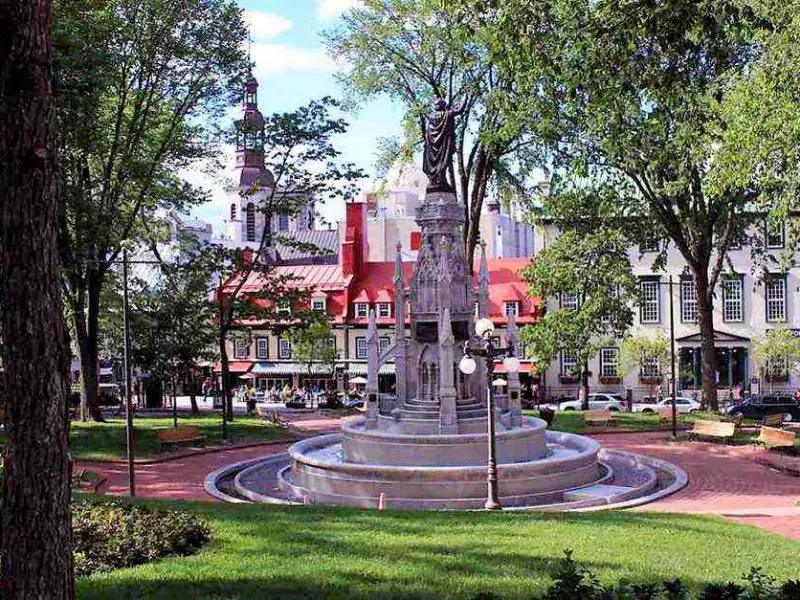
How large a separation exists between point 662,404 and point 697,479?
23542 mm

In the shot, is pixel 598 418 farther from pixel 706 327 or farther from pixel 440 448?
pixel 440 448

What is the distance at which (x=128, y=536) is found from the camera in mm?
10133

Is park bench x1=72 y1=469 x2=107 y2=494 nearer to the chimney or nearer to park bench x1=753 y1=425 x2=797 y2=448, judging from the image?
park bench x1=753 y1=425 x2=797 y2=448

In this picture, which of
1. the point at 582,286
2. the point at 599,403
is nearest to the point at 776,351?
the point at 599,403

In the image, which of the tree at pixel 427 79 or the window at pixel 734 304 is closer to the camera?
the tree at pixel 427 79

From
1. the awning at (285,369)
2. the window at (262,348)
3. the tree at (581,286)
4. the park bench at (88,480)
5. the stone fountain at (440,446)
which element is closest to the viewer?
the stone fountain at (440,446)

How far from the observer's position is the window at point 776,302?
1860 inches

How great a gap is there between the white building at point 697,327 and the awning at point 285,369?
1349 cm

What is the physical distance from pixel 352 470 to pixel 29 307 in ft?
42.3

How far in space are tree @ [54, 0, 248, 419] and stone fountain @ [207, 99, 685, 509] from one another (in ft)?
33.2

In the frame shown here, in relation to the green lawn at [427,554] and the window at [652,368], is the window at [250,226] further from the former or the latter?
the green lawn at [427,554]

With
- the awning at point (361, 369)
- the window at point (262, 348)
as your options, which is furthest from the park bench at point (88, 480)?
the window at point (262, 348)

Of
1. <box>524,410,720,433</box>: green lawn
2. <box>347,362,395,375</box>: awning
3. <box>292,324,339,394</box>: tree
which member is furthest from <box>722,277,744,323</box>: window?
<box>292,324,339,394</box>: tree

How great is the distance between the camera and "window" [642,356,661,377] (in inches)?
1862
